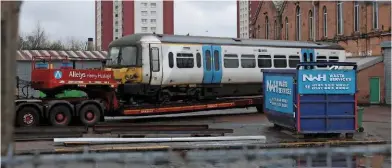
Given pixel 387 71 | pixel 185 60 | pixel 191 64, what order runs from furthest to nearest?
pixel 387 71
pixel 191 64
pixel 185 60

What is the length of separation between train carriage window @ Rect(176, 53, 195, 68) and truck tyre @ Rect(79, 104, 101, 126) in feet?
13.6

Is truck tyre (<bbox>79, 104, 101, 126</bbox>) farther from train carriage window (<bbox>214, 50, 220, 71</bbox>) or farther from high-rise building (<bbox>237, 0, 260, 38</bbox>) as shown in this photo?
high-rise building (<bbox>237, 0, 260, 38</bbox>)

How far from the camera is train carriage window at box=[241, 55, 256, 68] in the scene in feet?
71.3

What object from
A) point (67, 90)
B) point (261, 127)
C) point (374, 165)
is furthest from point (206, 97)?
point (374, 165)

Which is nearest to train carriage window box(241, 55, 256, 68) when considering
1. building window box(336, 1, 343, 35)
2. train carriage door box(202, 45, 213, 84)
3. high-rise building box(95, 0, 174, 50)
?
train carriage door box(202, 45, 213, 84)

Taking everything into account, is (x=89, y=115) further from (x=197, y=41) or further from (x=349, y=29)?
(x=349, y=29)

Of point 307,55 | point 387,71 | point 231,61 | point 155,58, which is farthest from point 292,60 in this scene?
point 387,71

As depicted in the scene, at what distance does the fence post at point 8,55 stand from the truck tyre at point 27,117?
13221 mm

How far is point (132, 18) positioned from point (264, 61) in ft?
355

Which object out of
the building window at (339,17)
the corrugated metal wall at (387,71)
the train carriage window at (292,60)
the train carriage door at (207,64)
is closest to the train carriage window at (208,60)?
the train carriage door at (207,64)

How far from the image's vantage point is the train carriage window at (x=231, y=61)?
830 inches

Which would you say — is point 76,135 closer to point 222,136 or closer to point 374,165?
point 222,136

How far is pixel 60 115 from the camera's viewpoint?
1647 centimetres

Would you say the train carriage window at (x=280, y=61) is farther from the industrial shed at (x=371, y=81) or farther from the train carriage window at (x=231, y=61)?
the industrial shed at (x=371, y=81)
